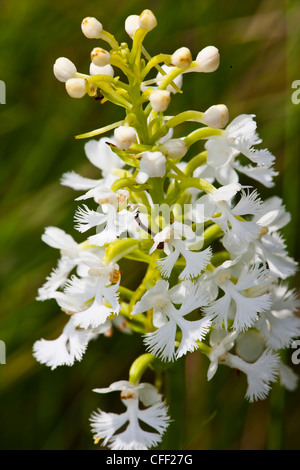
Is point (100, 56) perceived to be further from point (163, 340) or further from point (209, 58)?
point (163, 340)

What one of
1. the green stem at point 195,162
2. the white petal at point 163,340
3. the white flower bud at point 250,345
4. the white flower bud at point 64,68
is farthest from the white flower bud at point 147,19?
the white flower bud at point 250,345

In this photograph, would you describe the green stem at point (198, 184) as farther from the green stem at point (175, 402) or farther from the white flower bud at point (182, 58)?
the green stem at point (175, 402)

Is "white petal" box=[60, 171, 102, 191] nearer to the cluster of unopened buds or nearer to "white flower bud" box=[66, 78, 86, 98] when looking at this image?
the cluster of unopened buds

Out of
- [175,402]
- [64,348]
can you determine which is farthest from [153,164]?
[175,402]

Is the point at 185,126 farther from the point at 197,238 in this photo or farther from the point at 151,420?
the point at 151,420

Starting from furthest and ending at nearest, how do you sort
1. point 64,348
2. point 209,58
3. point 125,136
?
1. point 64,348
2. point 209,58
3. point 125,136

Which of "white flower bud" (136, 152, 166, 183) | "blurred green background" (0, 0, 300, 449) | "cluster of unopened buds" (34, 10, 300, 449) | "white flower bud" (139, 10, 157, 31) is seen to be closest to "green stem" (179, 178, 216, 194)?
"cluster of unopened buds" (34, 10, 300, 449)
